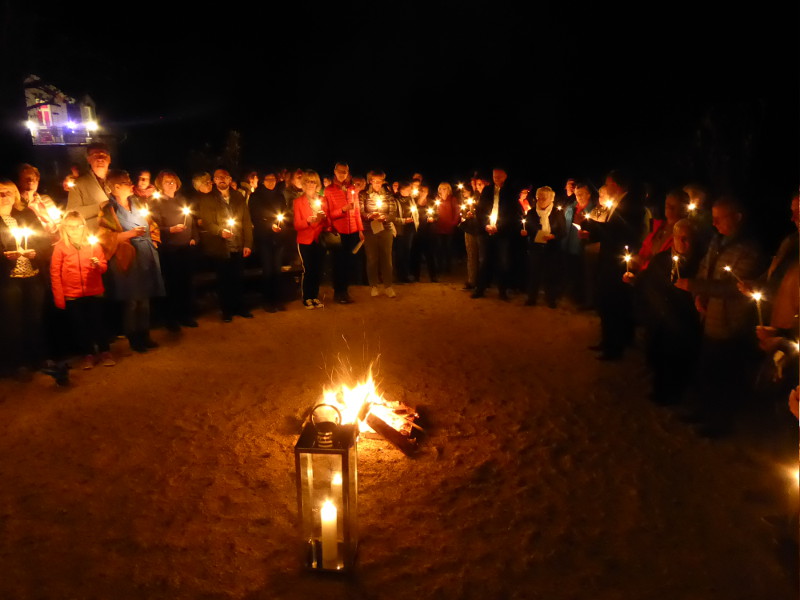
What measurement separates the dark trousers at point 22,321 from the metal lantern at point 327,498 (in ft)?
16.3

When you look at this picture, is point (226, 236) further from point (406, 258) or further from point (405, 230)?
point (406, 258)

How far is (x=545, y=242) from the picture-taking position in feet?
31.9

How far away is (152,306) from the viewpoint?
30.7 ft

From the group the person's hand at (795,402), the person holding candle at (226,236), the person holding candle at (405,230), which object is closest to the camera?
the person's hand at (795,402)

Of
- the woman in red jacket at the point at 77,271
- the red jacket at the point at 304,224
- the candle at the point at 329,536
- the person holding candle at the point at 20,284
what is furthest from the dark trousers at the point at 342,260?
the candle at the point at 329,536

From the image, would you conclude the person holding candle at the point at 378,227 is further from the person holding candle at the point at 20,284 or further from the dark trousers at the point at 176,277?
the person holding candle at the point at 20,284

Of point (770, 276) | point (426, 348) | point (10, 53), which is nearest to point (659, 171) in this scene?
point (426, 348)

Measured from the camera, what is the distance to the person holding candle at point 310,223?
31.2ft

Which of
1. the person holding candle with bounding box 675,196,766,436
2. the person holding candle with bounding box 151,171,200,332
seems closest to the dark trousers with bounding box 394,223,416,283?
the person holding candle with bounding box 151,171,200,332

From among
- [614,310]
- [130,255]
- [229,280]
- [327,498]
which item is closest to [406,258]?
[229,280]

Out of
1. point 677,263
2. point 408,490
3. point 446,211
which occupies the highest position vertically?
point 446,211

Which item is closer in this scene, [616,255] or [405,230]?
[616,255]

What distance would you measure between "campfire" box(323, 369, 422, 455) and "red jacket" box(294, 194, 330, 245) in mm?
4345

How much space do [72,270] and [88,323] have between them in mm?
723
